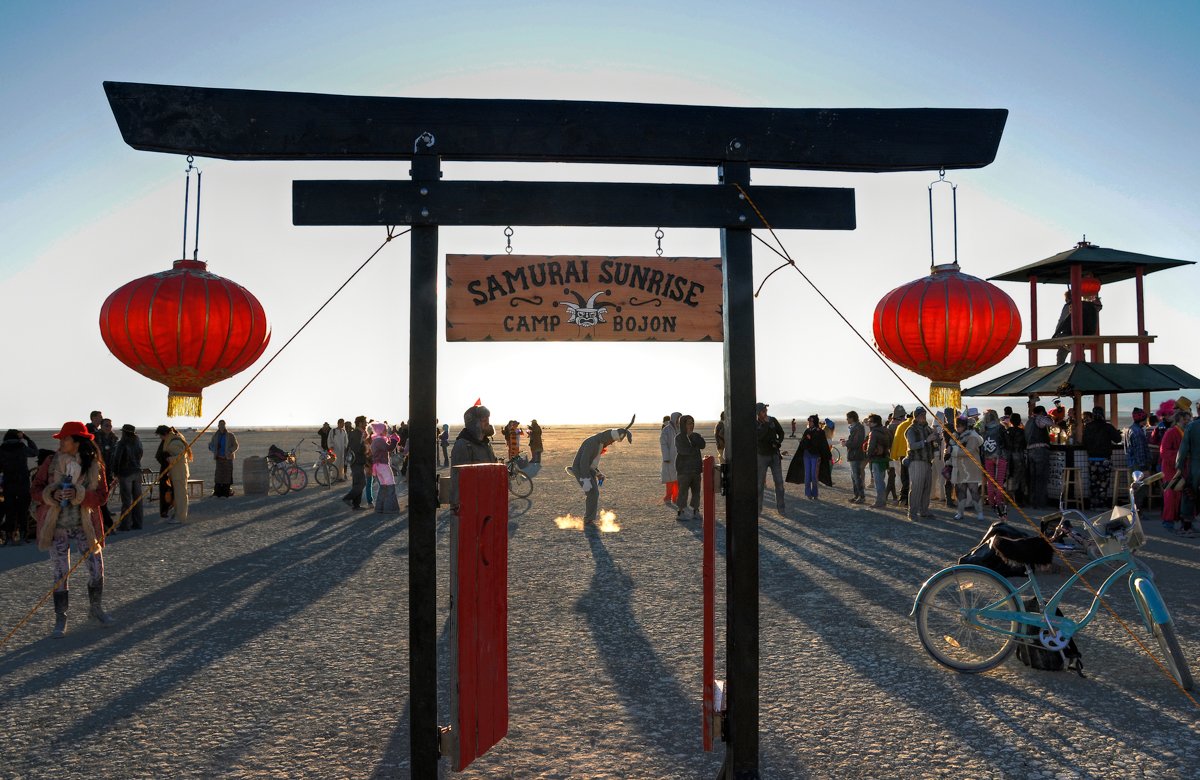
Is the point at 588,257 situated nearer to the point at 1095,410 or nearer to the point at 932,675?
the point at 932,675

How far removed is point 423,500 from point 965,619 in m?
4.01

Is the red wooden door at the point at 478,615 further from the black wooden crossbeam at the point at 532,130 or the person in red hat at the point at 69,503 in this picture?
the person in red hat at the point at 69,503

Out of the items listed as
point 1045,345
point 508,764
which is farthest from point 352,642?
point 1045,345

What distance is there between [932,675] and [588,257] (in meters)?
3.85

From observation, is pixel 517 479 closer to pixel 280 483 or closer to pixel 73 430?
pixel 280 483

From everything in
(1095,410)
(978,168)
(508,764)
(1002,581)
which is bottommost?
(508,764)

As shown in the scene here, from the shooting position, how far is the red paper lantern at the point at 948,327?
721 centimetres

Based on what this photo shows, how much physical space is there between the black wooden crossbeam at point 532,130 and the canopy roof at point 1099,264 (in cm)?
1527

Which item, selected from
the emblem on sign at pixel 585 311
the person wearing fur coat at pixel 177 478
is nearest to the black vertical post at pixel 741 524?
the emblem on sign at pixel 585 311

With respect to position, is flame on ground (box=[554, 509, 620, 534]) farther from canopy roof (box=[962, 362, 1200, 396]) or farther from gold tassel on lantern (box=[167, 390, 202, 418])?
gold tassel on lantern (box=[167, 390, 202, 418])

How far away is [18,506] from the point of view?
1276 cm

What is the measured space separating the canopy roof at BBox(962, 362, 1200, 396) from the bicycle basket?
9870mm

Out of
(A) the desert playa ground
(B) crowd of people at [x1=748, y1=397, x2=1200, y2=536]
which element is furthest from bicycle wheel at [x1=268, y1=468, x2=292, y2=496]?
(B) crowd of people at [x1=748, y1=397, x2=1200, y2=536]

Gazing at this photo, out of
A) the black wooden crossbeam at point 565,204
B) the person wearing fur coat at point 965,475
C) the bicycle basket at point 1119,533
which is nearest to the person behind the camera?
the black wooden crossbeam at point 565,204
